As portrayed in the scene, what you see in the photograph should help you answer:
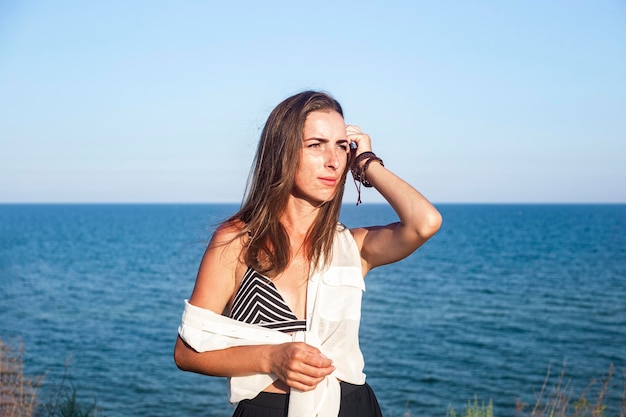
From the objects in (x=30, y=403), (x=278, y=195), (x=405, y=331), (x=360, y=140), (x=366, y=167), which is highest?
(x=360, y=140)

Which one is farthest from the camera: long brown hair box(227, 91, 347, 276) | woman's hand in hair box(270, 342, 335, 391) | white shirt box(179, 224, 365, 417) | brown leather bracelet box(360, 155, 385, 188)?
brown leather bracelet box(360, 155, 385, 188)

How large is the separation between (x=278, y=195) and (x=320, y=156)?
25 cm

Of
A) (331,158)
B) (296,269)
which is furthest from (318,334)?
(331,158)

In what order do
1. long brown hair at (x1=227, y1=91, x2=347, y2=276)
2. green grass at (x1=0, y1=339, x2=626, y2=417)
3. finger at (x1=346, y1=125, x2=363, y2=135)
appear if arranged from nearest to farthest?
long brown hair at (x1=227, y1=91, x2=347, y2=276), finger at (x1=346, y1=125, x2=363, y2=135), green grass at (x1=0, y1=339, x2=626, y2=417)

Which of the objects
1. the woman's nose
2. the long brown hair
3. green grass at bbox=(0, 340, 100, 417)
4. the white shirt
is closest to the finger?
the long brown hair

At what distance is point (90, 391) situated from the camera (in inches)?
720

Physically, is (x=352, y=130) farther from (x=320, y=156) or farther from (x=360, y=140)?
(x=320, y=156)

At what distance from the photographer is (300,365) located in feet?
7.87

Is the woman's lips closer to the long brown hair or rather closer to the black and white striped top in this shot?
the long brown hair

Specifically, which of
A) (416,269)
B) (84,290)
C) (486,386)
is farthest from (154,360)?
(416,269)

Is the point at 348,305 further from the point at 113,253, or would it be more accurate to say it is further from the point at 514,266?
the point at 113,253

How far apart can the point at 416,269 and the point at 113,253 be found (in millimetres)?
31776

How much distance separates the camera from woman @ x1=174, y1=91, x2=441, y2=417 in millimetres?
2584

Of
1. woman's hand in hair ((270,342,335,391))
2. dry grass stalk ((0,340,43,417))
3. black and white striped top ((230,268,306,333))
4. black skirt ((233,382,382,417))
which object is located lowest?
dry grass stalk ((0,340,43,417))
